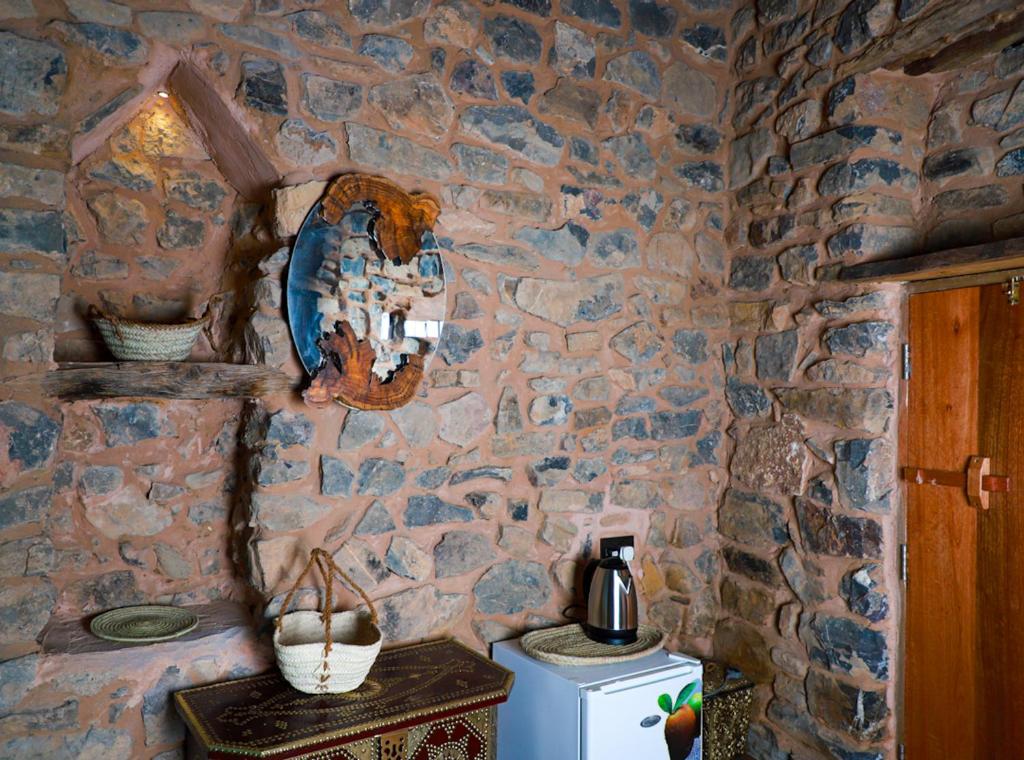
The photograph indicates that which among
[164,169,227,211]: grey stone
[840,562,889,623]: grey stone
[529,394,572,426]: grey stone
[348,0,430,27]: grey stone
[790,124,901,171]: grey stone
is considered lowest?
[840,562,889,623]: grey stone

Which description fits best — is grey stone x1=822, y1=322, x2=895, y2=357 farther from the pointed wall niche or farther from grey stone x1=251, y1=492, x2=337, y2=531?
the pointed wall niche

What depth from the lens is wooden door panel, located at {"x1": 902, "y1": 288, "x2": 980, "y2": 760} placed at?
2098 mm

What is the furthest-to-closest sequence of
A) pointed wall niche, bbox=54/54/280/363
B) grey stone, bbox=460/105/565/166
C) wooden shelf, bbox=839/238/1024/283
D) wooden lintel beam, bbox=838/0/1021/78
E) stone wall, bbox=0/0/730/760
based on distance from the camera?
grey stone, bbox=460/105/565/166, pointed wall niche, bbox=54/54/280/363, wooden lintel beam, bbox=838/0/1021/78, wooden shelf, bbox=839/238/1024/283, stone wall, bbox=0/0/730/760

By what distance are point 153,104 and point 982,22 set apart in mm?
2423

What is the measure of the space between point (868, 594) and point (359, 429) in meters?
1.66

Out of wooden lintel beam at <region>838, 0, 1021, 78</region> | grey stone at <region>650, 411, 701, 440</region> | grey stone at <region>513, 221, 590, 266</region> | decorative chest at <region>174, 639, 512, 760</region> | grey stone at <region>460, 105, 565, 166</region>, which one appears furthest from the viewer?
grey stone at <region>650, 411, 701, 440</region>

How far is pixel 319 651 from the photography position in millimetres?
1814

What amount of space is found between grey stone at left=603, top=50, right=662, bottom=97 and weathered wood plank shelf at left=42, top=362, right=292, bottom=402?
163cm

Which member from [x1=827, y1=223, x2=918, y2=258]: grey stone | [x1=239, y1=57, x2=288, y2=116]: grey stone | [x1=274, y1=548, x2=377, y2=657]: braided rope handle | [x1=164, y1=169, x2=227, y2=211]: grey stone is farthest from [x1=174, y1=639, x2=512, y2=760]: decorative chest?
[x1=827, y1=223, x2=918, y2=258]: grey stone

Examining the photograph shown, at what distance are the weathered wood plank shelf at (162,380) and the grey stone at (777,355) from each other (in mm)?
1681

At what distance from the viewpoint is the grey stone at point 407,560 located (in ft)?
7.27

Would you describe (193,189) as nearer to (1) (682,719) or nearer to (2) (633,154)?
(2) (633,154)

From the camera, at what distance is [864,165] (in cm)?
232

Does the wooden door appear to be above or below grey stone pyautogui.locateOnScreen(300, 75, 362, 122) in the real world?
below
